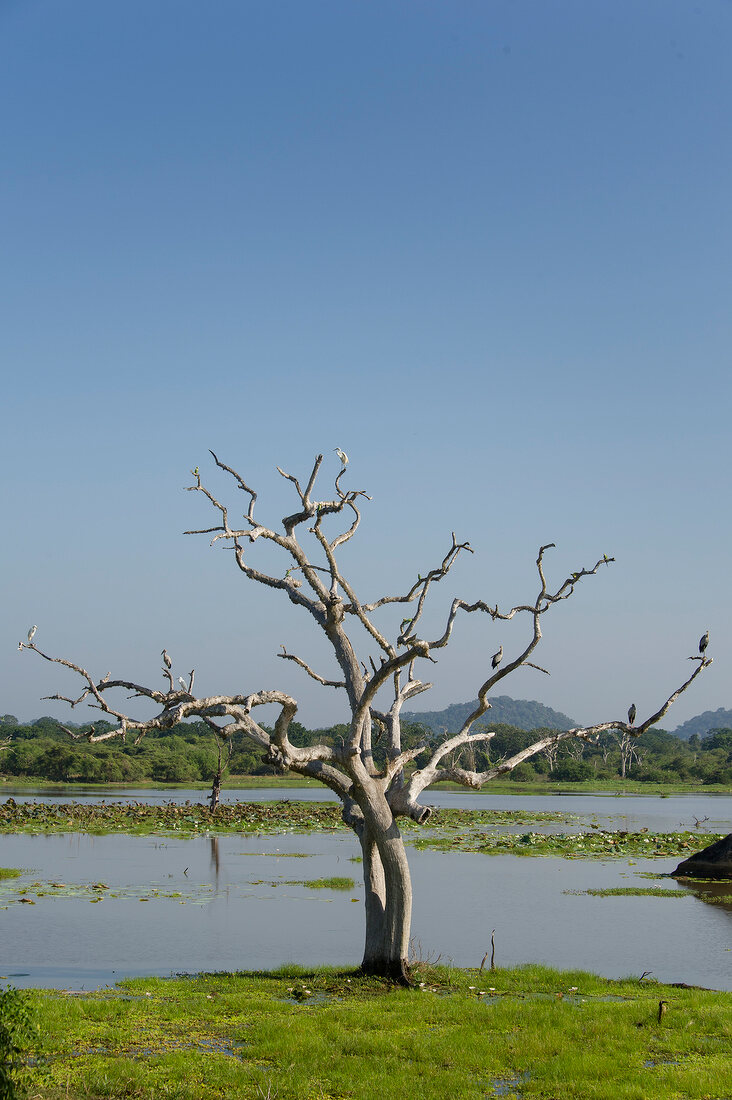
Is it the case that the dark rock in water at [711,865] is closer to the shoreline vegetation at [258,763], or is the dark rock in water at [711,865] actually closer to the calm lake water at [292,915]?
the calm lake water at [292,915]

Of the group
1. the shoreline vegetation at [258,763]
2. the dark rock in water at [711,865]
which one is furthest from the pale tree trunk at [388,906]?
the shoreline vegetation at [258,763]

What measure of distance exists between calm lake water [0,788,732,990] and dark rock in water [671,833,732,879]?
1370mm

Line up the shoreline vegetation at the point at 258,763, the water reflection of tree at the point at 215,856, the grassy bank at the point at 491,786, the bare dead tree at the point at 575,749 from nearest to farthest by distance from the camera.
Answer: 1. the water reflection of tree at the point at 215,856
2. the grassy bank at the point at 491,786
3. the shoreline vegetation at the point at 258,763
4. the bare dead tree at the point at 575,749

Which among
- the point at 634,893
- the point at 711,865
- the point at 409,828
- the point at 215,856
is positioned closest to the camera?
the point at 634,893

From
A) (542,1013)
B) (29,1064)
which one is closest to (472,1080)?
(542,1013)

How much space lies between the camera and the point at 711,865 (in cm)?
3023

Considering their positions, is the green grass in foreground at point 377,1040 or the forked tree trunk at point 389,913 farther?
the forked tree trunk at point 389,913

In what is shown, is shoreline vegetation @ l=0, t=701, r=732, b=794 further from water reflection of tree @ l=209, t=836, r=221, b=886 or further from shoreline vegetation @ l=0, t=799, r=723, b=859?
water reflection of tree @ l=209, t=836, r=221, b=886

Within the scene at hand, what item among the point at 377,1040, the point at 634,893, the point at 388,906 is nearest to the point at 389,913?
the point at 388,906

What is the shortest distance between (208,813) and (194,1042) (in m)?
38.9

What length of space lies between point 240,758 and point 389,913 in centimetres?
9016

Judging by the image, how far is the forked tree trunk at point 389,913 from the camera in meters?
14.1

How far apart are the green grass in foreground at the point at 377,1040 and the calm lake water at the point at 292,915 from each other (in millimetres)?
2383

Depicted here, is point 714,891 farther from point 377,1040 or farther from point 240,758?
point 240,758
